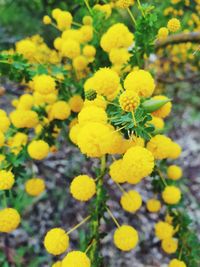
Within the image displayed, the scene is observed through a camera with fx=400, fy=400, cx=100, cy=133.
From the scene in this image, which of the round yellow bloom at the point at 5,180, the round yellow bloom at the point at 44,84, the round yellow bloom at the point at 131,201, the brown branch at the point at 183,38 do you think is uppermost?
the brown branch at the point at 183,38

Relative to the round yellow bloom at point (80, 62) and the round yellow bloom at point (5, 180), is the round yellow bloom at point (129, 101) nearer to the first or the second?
the round yellow bloom at point (5, 180)

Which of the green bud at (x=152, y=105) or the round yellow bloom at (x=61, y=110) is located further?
the round yellow bloom at (x=61, y=110)

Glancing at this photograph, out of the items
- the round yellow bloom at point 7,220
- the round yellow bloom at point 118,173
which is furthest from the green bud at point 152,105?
the round yellow bloom at point 7,220

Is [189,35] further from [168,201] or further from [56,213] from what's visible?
[56,213]

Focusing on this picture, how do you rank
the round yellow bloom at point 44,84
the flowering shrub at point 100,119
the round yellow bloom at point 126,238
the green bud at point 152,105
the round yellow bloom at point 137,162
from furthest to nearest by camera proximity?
the round yellow bloom at point 44,84, the round yellow bloom at point 126,238, the green bud at point 152,105, the flowering shrub at point 100,119, the round yellow bloom at point 137,162

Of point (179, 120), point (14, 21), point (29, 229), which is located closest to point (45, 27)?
point (14, 21)

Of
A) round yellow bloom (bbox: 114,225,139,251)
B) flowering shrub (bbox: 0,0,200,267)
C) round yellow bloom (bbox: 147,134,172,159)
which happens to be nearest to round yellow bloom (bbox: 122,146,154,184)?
flowering shrub (bbox: 0,0,200,267)
